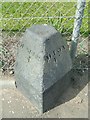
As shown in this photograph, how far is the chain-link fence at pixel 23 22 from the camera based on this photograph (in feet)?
13.8

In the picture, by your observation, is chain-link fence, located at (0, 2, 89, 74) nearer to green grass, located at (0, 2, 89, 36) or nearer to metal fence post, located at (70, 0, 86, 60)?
green grass, located at (0, 2, 89, 36)

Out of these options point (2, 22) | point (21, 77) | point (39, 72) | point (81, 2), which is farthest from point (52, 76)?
point (2, 22)

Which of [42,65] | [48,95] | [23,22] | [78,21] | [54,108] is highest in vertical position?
[78,21]

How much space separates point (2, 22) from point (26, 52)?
1517 mm

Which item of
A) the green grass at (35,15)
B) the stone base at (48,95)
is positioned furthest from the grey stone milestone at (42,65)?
the green grass at (35,15)

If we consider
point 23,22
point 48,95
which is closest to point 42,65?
point 48,95

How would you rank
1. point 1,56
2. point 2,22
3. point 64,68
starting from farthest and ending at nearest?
1. point 2,22
2. point 1,56
3. point 64,68

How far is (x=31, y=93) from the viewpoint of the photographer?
3586 mm

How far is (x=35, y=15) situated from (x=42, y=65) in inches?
74.7

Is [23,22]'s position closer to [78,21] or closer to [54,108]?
[78,21]

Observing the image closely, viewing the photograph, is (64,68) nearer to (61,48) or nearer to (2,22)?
(61,48)

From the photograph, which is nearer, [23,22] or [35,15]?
[23,22]

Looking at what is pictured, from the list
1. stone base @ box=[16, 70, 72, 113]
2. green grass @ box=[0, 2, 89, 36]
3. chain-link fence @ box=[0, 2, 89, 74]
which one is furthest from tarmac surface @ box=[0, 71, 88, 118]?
green grass @ box=[0, 2, 89, 36]

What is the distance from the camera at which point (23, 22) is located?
487cm
